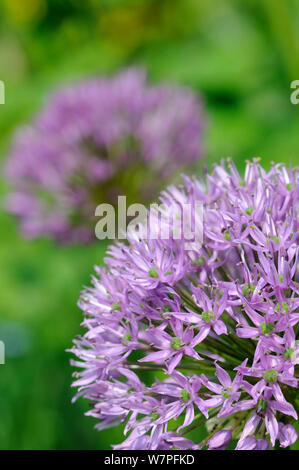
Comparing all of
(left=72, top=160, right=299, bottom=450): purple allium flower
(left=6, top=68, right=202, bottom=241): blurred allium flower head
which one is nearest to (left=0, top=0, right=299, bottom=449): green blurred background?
(left=6, top=68, right=202, bottom=241): blurred allium flower head

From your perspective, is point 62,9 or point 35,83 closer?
point 35,83

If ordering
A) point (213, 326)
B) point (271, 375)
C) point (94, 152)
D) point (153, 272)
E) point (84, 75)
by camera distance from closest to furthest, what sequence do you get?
point (271, 375)
point (213, 326)
point (153, 272)
point (94, 152)
point (84, 75)

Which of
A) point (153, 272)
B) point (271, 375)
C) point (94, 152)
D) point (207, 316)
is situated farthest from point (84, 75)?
point (271, 375)

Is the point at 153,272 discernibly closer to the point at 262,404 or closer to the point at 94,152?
the point at 262,404

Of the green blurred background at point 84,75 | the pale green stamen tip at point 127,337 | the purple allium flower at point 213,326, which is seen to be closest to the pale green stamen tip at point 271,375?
the purple allium flower at point 213,326

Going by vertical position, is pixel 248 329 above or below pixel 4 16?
below
